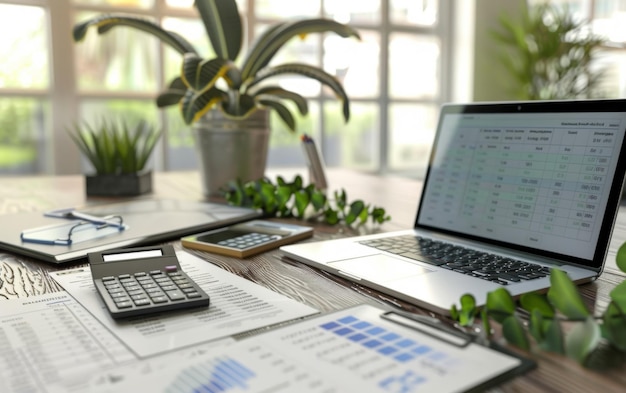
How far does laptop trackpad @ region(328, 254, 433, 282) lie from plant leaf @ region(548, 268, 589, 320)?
7.8 inches

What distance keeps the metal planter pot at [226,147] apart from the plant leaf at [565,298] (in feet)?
3.10

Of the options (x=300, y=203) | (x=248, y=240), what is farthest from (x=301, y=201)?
(x=248, y=240)

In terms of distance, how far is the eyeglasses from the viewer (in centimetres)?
78

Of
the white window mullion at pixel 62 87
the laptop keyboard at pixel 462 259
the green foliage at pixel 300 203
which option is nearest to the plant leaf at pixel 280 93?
the green foliage at pixel 300 203

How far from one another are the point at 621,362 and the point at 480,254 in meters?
0.30

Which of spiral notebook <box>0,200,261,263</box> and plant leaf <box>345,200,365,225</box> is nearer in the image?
spiral notebook <box>0,200,261,263</box>

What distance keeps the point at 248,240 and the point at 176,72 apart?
2.70 metres

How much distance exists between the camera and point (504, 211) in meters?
0.76

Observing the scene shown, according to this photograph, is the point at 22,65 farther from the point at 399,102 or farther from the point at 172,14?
the point at 399,102

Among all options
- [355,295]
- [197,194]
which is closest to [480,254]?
[355,295]

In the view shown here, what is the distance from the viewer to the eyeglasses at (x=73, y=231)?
0.78 metres

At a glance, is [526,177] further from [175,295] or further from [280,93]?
[280,93]

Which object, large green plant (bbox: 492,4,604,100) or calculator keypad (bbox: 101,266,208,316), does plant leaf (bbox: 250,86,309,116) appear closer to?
calculator keypad (bbox: 101,266,208,316)

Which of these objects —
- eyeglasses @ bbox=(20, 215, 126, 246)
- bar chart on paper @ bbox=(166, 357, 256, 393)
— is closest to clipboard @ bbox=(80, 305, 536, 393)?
bar chart on paper @ bbox=(166, 357, 256, 393)
